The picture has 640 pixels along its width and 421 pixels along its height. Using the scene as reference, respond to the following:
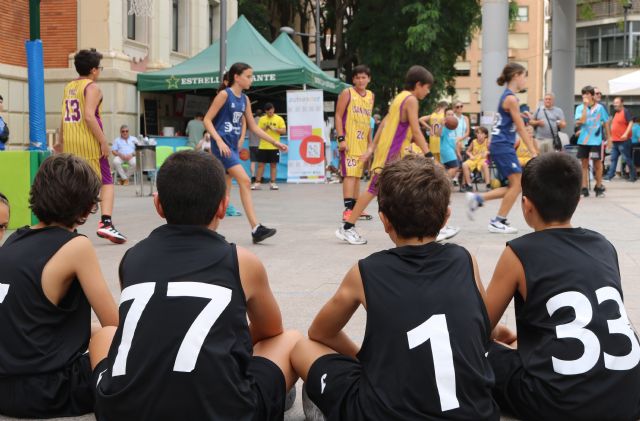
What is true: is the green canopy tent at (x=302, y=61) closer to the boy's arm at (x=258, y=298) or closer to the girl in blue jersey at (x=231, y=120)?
the girl in blue jersey at (x=231, y=120)

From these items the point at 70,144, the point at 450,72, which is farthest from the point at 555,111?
the point at 450,72

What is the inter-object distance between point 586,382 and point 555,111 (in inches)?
559

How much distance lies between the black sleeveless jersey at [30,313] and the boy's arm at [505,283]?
1540mm

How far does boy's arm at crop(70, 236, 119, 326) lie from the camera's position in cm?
339

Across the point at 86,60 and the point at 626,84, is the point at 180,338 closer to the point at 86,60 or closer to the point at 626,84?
the point at 86,60

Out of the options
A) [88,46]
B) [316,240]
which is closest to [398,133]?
[316,240]

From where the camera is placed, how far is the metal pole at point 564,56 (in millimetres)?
23266

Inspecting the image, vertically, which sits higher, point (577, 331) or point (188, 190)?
point (188, 190)

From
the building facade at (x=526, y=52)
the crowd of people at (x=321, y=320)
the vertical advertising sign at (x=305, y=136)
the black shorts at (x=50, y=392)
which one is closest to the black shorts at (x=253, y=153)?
the vertical advertising sign at (x=305, y=136)

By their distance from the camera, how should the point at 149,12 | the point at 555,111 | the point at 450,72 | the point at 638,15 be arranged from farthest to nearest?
the point at 638,15 < the point at 450,72 < the point at 149,12 < the point at 555,111

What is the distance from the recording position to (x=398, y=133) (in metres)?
9.58

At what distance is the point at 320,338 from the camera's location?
11.1ft

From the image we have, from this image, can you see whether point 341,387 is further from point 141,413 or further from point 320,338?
point 141,413

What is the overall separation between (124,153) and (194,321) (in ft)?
64.2
